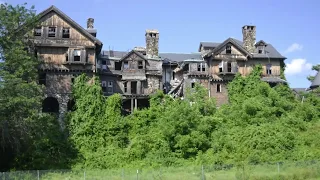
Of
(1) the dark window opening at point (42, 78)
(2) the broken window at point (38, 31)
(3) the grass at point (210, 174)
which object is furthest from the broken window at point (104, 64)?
(3) the grass at point (210, 174)

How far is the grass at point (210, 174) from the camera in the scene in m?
29.6

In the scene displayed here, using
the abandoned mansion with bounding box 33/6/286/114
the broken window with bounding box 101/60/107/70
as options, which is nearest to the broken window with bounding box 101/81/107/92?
the abandoned mansion with bounding box 33/6/286/114

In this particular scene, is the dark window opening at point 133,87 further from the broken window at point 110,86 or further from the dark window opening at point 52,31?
the dark window opening at point 52,31

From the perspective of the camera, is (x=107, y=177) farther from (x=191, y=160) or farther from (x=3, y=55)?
(x=3, y=55)

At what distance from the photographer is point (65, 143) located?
43375 millimetres

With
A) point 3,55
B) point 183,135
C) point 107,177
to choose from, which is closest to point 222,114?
point 183,135

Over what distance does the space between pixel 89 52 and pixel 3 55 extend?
10.8m

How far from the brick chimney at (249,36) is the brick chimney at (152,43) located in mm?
12689

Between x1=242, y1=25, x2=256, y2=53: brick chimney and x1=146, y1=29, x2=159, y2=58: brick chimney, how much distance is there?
500 inches

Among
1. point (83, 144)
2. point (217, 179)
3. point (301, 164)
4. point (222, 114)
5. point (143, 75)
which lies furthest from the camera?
point (143, 75)

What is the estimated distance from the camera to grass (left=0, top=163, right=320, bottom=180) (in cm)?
2964

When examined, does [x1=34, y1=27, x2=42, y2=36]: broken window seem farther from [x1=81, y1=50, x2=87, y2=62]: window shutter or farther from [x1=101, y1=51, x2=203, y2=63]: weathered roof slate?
[x1=101, y1=51, x2=203, y2=63]: weathered roof slate

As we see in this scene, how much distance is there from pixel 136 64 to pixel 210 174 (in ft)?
81.9

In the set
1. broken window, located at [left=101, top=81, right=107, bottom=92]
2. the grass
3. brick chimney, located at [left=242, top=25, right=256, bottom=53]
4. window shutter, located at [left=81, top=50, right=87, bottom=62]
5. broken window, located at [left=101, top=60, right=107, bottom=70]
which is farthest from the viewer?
brick chimney, located at [left=242, top=25, right=256, bottom=53]
